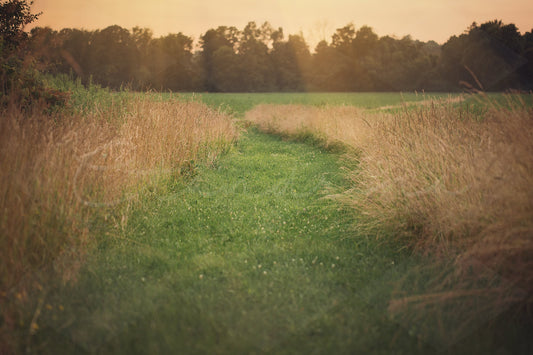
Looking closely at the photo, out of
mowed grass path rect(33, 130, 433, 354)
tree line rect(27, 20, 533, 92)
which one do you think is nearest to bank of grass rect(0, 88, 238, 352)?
mowed grass path rect(33, 130, 433, 354)

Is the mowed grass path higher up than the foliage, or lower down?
lower down

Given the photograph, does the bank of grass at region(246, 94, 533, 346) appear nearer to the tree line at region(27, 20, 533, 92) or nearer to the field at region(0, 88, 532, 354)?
the field at region(0, 88, 532, 354)

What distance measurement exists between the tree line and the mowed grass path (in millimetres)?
17812

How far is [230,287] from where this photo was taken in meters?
3.58

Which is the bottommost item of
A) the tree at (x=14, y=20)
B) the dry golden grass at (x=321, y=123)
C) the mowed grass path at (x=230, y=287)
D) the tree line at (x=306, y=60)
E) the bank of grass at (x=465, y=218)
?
the mowed grass path at (x=230, y=287)

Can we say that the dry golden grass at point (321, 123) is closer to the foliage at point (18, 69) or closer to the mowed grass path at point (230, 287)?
the mowed grass path at point (230, 287)

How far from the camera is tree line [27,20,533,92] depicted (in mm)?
33031

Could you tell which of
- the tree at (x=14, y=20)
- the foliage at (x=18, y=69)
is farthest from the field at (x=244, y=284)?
the tree at (x=14, y=20)

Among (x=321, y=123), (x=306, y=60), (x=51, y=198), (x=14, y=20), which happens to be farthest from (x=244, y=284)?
(x=306, y=60)

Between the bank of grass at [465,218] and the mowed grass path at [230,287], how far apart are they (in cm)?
38

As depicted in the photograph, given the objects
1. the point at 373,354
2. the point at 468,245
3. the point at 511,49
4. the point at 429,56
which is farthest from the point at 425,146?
the point at 429,56

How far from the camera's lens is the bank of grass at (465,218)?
307 centimetres

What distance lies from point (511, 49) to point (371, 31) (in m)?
34.5

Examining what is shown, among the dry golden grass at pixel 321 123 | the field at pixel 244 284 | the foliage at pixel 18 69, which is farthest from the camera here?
the dry golden grass at pixel 321 123
